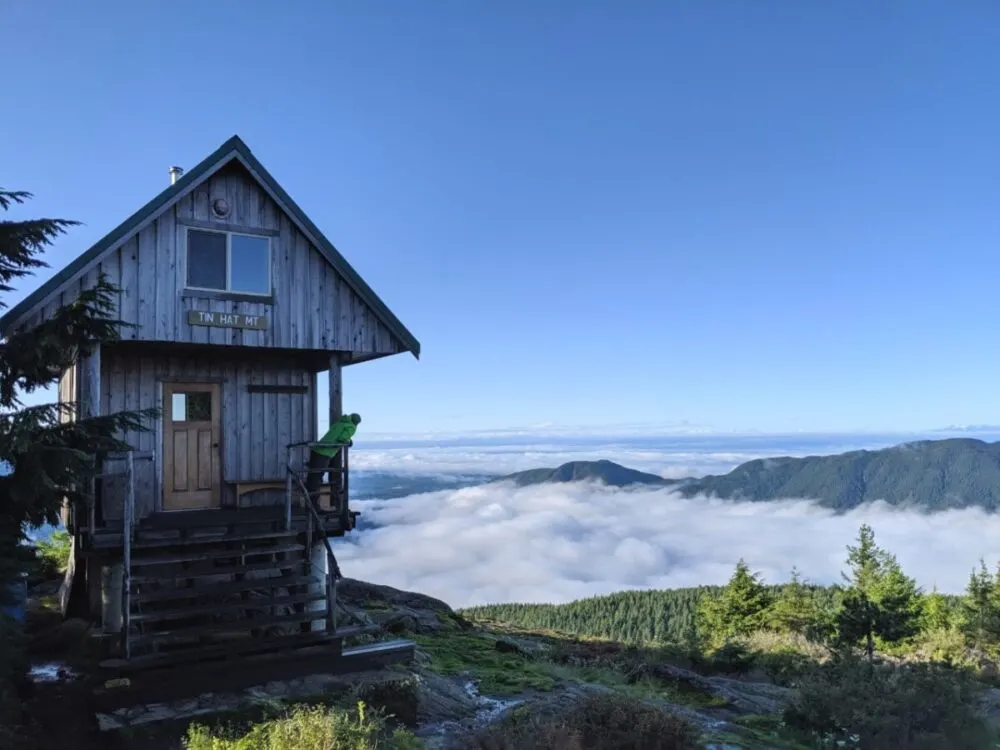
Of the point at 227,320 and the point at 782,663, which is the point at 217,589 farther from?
the point at 782,663

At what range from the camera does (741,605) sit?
40781mm

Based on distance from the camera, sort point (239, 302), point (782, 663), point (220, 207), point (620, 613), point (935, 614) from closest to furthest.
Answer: point (239, 302), point (220, 207), point (782, 663), point (935, 614), point (620, 613)

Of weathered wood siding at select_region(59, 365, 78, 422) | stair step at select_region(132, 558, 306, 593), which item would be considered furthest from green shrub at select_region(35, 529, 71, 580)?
stair step at select_region(132, 558, 306, 593)

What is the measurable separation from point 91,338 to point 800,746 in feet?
40.8

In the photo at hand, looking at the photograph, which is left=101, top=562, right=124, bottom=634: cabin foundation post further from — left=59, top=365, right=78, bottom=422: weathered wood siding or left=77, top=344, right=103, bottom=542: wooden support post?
left=59, top=365, right=78, bottom=422: weathered wood siding

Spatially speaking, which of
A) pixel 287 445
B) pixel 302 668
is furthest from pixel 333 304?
pixel 302 668

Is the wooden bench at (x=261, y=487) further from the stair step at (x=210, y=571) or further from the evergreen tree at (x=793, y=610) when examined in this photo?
the evergreen tree at (x=793, y=610)

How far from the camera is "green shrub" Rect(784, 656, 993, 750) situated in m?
8.57

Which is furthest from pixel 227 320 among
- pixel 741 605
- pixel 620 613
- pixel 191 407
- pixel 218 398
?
pixel 620 613

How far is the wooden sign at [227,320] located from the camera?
43.1 feet

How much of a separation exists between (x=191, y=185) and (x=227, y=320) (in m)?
2.65

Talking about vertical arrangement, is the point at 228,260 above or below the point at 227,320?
above

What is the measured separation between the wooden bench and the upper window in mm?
3962

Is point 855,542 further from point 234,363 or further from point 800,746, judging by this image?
point 234,363
